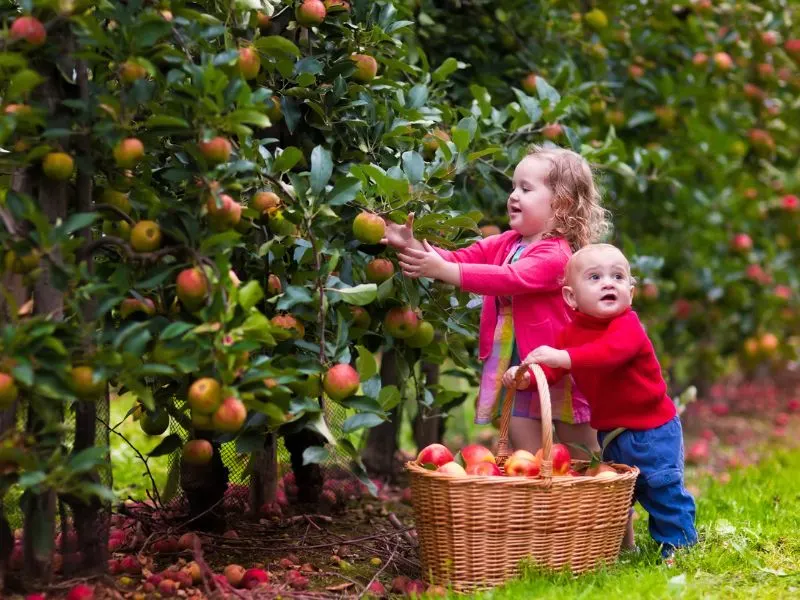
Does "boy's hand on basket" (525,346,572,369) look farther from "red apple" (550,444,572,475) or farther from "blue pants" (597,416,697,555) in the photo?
"blue pants" (597,416,697,555)

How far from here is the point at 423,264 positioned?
2854 mm

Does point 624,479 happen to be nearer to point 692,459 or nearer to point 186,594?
point 186,594

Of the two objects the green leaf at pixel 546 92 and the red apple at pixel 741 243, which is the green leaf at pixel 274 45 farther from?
the red apple at pixel 741 243

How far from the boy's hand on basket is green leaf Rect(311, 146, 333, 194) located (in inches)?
29.1

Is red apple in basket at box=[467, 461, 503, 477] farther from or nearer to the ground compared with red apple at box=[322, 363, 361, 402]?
nearer to the ground

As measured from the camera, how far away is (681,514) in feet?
9.74

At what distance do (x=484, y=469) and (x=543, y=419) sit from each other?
0.73 ft

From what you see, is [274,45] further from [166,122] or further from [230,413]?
[230,413]

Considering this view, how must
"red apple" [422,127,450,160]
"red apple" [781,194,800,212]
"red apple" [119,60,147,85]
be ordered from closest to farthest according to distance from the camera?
"red apple" [119,60,147,85] → "red apple" [422,127,450,160] → "red apple" [781,194,800,212]

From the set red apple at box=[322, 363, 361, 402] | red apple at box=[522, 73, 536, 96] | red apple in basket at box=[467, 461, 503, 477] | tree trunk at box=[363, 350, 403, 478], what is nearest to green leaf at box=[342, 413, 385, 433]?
red apple at box=[322, 363, 361, 402]

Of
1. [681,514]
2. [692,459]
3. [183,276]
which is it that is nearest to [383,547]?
[681,514]

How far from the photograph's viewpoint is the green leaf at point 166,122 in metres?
2.34

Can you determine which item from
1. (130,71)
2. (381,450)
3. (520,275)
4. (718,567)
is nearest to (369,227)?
(520,275)

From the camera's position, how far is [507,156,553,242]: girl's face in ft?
10.2
